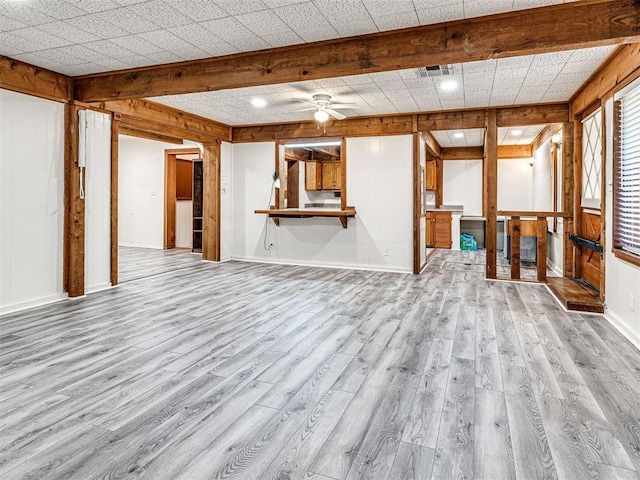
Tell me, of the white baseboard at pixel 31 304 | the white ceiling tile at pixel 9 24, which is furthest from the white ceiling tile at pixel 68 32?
the white baseboard at pixel 31 304

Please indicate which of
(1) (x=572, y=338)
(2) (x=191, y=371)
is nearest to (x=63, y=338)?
(2) (x=191, y=371)

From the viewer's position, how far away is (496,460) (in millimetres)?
1707

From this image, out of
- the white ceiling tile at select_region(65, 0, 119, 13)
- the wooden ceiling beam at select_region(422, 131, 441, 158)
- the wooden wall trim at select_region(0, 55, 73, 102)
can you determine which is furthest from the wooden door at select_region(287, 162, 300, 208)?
the white ceiling tile at select_region(65, 0, 119, 13)

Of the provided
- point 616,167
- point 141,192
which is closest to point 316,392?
point 616,167

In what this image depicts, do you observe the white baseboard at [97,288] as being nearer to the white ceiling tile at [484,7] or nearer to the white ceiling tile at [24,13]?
the white ceiling tile at [24,13]

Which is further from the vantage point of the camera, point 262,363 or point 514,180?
point 514,180

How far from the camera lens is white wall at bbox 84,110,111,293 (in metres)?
4.79

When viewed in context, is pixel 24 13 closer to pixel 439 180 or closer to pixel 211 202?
pixel 211 202

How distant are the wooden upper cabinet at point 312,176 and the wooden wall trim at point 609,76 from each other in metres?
5.76

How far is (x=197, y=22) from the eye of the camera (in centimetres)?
306

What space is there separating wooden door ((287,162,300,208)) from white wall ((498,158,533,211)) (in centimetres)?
501

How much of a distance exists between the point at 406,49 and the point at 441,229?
7.07 m

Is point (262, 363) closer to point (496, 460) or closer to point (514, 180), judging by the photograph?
point (496, 460)

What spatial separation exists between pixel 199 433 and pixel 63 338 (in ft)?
6.60
